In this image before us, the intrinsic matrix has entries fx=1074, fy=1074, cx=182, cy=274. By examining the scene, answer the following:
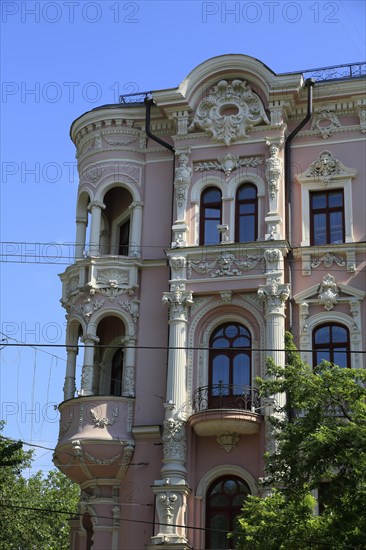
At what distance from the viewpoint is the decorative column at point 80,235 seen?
35.5 m

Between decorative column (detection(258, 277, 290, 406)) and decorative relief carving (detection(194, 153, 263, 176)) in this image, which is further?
decorative relief carving (detection(194, 153, 263, 176))

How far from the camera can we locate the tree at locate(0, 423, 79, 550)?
46.7 meters

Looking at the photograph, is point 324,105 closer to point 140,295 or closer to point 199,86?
point 199,86

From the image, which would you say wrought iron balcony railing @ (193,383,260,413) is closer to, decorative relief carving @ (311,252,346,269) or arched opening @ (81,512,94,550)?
decorative relief carving @ (311,252,346,269)

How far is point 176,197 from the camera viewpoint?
34219 millimetres

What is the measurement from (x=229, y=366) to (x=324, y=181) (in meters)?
6.57

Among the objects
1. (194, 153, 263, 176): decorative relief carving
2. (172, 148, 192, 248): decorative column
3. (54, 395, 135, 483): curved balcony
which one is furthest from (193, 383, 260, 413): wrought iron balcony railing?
(194, 153, 263, 176): decorative relief carving

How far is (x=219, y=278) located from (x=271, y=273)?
5.29 feet

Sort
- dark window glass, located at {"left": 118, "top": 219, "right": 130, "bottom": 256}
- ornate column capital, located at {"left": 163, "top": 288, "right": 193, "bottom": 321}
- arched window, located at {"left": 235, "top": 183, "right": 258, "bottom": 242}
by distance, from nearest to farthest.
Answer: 1. ornate column capital, located at {"left": 163, "top": 288, "right": 193, "bottom": 321}
2. arched window, located at {"left": 235, "top": 183, "right": 258, "bottom": 242}
3. dark window glass, located at {"left": 118, "top": 219, "right": 130, "bottom": 256}

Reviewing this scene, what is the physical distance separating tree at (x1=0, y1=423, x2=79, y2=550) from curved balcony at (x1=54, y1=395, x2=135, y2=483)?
31.9 ft

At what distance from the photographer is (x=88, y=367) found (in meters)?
32.8

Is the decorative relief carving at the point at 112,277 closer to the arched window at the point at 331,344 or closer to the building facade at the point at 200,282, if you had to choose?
the building facade at the point at 200,282

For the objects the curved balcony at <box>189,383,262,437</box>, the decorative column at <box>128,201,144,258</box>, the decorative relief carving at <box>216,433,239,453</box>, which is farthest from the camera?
the decorative column at <box>128,201,144,258</box>

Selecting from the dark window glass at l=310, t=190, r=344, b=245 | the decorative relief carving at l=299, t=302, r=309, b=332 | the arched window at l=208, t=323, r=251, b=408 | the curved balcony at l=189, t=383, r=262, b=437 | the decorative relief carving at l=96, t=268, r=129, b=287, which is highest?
the dark window glass at l=310, t=190, r=344, b=245
